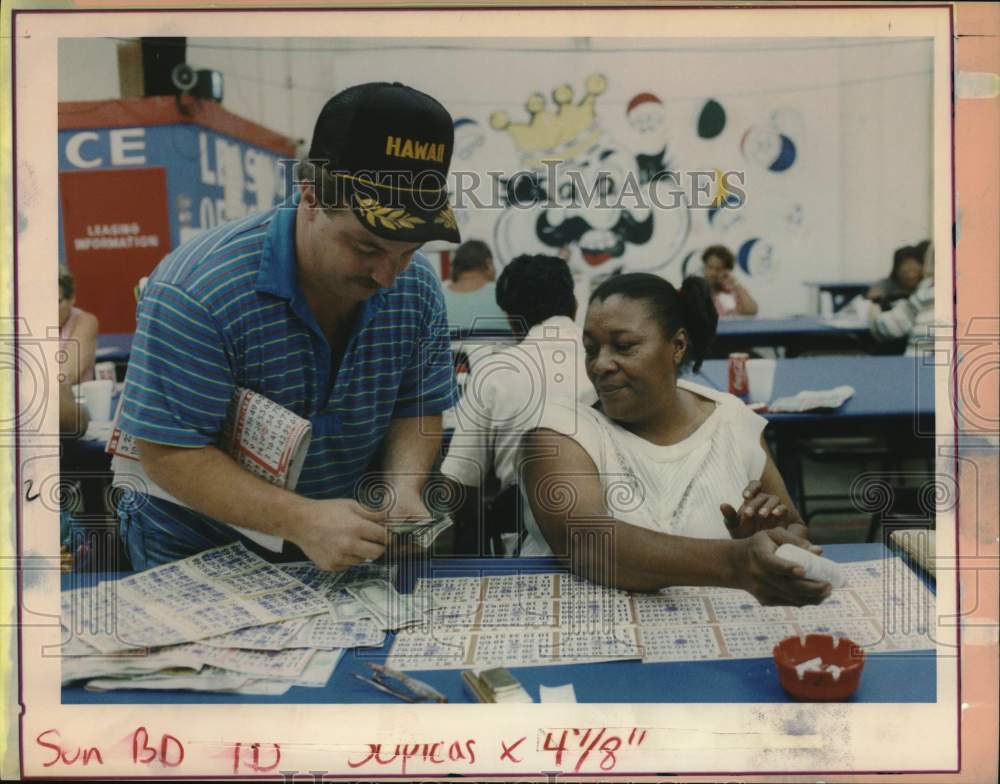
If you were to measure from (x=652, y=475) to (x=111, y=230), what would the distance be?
1.41m

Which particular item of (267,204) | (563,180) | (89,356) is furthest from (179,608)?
(563,180)

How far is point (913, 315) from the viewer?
2.28 meters

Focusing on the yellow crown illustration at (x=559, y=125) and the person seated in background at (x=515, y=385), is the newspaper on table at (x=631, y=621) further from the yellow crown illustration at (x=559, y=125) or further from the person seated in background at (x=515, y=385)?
the yellow crown illustration at (x=559, y=125)

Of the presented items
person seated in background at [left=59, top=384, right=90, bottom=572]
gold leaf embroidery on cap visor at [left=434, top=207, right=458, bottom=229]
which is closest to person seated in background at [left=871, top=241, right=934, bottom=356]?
gold leaf embroidery on cap visor at [left=434, top=207, right=458, bottom=229]

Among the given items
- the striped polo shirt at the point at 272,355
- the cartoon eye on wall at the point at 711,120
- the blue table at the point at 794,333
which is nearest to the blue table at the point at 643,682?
the striped polo shirt at the point at 272,355

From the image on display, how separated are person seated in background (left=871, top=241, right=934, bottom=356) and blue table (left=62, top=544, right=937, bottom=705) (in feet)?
1.70

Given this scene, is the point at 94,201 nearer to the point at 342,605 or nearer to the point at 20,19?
the point at 20,19

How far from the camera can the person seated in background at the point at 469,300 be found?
221 centimetres

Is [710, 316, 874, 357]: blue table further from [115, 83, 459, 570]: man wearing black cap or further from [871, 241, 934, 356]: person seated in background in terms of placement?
[115, 83, 459, 570]: man wearing black cap

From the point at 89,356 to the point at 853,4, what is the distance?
1988 millimetres

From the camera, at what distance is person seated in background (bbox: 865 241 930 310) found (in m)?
2.24

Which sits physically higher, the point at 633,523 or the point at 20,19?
the point at 20,19

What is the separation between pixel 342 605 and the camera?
2135 mm

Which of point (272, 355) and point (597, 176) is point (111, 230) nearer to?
point (272, 355)
